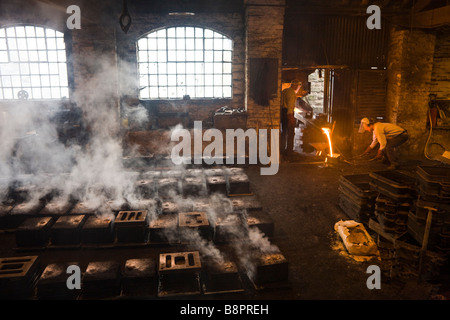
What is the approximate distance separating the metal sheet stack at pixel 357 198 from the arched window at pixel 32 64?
931 centimetres

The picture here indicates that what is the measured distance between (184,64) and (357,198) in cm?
730

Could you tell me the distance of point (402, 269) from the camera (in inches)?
192

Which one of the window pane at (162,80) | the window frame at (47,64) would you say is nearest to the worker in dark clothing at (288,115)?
the window pane at (162,80)

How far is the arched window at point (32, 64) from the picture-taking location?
435 inches

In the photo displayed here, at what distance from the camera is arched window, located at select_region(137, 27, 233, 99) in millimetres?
11109

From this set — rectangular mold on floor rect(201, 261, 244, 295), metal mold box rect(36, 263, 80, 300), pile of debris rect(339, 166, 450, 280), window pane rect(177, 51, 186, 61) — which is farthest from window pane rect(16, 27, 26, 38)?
pile of debris rect(339, 166, 450, 280)

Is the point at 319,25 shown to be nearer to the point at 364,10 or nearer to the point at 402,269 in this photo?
the point at 364,10

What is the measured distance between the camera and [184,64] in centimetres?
1135

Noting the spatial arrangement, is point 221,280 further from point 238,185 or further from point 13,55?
point 13,55

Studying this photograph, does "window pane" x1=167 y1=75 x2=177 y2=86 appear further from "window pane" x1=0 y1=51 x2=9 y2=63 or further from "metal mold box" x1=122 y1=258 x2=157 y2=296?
"metal mold box" x1=122 y1=258 x2=157 y2=296

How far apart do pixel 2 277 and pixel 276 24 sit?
913 cm

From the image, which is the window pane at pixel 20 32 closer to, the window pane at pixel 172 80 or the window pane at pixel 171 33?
the window pane at pixel 171 33

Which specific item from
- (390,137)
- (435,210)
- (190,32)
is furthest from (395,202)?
(190,32)

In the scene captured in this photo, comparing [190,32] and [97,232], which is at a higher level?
[190,32]
